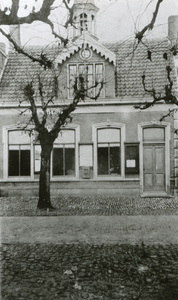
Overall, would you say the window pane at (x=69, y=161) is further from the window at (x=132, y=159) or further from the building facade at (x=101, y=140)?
the window at (x=132, y=159)

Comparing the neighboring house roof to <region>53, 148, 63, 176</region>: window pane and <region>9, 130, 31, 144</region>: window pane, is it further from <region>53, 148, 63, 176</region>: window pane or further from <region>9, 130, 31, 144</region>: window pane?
<region>53, 148, 63, 176</region>: window pane

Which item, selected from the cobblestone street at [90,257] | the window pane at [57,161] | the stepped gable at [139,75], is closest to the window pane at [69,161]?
the window pane at [57,161]

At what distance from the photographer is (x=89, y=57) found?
1603 centimetres

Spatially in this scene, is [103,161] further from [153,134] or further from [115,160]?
[153,134]

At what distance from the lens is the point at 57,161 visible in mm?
16266

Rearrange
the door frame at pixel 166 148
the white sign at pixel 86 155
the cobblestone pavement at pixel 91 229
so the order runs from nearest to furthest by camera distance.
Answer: the cobblestone pavement at pixel 91 229 → the door frame at pixel 166 148 → the white sign at pixel 86 155

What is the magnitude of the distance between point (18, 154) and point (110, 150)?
4336 millimetres

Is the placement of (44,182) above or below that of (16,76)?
below

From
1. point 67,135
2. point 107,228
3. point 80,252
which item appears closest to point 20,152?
point 67,135

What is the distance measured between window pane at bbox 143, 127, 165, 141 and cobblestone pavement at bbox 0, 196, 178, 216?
2.75m

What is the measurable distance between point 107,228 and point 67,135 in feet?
25.6

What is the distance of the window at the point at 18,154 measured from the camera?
53.3ft

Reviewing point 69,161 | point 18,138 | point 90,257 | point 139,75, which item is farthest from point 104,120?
point 90,257

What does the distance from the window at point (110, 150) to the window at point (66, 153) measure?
130cm
